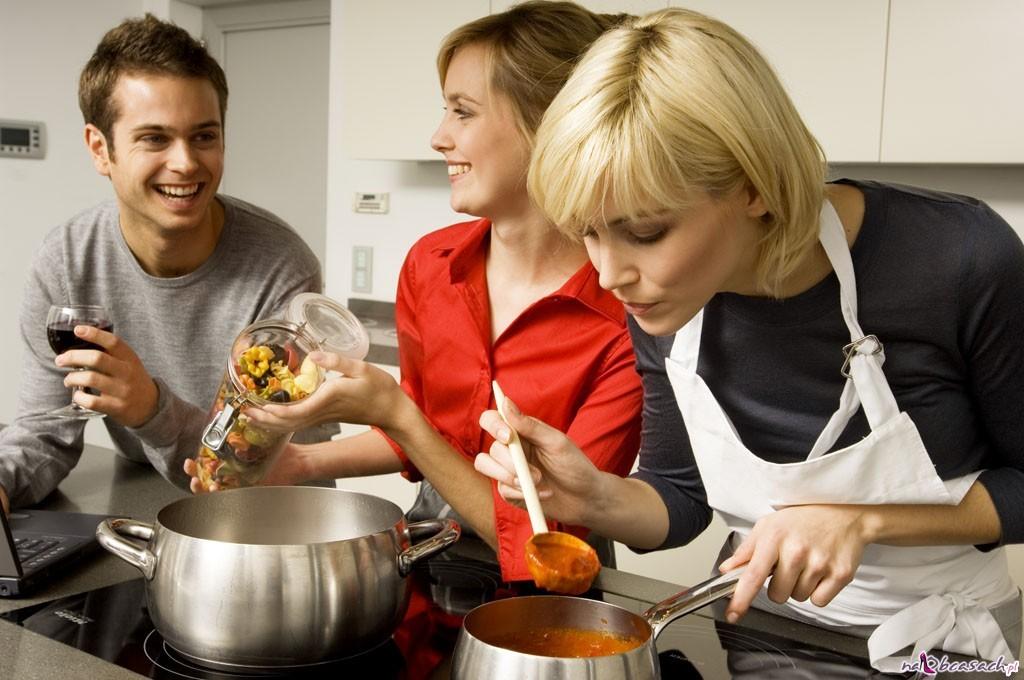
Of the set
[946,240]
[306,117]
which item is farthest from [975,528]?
[306,117]

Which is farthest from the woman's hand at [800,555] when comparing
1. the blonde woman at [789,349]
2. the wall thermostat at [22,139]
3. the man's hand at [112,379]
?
the wall thermostat at [22,139]

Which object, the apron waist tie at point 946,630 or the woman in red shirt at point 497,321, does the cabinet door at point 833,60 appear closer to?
the woman in red shirt at point 497,321

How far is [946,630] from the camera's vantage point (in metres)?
1.08

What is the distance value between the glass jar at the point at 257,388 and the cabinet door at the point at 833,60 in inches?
64.1

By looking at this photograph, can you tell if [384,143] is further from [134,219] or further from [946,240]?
[946,240]

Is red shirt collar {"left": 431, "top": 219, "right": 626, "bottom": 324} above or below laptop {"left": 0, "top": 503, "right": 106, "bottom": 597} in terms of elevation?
above

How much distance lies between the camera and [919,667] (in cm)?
96

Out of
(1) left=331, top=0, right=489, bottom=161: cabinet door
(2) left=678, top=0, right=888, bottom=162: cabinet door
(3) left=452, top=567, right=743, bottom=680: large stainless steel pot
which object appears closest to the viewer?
(3) left=452, top=567, right=743, bottom=680: large stainless steel pot

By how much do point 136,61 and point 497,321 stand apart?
71cm

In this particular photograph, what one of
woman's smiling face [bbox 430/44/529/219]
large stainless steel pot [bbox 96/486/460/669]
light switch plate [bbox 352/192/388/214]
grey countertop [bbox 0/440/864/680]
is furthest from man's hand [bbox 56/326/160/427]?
light switch plate [bbox 352/192/388/214]

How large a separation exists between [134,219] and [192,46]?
298 millimetres

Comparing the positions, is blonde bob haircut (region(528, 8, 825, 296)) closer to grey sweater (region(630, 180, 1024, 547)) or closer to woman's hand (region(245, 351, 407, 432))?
grey sweater (region(630, 180, 1024, 547))

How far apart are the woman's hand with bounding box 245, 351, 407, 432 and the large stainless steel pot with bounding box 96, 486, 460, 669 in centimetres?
20

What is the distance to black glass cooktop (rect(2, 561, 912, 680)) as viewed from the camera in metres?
0.92
